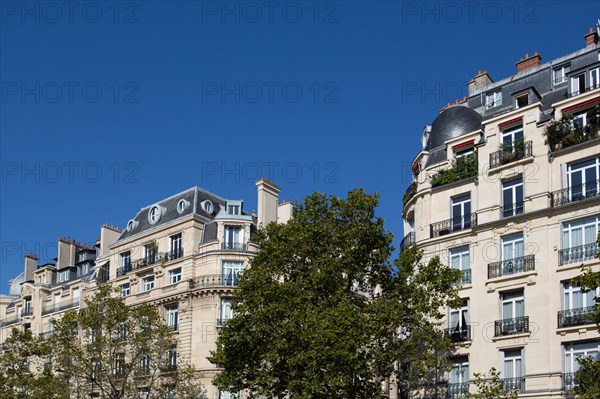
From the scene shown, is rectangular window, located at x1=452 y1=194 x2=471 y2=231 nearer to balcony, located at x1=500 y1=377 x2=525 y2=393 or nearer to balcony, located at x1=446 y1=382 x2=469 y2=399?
balcony, located at x1=446 y1=382 x2=469 y2=399

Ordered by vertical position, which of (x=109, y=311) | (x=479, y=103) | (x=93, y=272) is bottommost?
(x=109, y=311)

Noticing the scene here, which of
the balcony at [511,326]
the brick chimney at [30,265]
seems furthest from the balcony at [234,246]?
the brick chimney at [30,265]

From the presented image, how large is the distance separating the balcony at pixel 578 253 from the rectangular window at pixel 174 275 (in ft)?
77.5

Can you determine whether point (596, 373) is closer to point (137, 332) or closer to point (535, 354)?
point (535, 354)

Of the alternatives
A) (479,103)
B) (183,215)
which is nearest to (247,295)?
(479,103)

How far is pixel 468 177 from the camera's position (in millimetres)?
37438

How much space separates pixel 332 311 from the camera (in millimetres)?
32844

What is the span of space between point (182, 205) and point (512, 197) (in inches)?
896

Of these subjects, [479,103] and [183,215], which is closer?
[479,103]

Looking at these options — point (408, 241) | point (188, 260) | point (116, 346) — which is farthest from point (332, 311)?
point (188, 260)

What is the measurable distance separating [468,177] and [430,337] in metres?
7.52

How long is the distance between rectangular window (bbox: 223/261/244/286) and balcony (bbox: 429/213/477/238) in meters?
14.0

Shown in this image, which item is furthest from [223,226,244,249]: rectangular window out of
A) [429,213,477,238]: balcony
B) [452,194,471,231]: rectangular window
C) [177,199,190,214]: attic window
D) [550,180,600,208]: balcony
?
[550,180,600,208]: balcony

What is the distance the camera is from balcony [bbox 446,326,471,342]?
35125 millimetres
